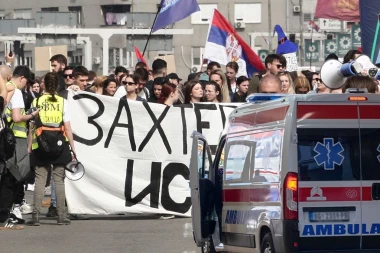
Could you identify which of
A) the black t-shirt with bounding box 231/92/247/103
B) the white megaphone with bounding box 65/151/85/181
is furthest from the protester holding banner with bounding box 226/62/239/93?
the white megaphone with bounding box 65/151/85/181

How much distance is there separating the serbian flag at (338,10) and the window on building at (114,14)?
5055 cm

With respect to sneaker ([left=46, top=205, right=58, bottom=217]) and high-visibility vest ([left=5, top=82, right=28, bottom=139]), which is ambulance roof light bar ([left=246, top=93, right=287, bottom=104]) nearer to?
high-visibility vest ([left=5, top=82, right=28, bottom=139])

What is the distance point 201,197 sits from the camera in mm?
12039

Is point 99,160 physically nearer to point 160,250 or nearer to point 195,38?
point 160,250

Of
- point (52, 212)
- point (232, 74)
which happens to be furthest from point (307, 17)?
point (52, 212)

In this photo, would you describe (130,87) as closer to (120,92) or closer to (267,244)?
(120,92)

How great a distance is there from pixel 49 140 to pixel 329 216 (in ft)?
21.3

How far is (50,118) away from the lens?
16266 mm

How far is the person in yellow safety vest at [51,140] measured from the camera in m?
16.2

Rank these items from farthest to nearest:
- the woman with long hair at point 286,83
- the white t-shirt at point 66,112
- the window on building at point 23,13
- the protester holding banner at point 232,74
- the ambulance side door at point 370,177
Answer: the window on building at point 23,13 → the protester holding banner at point 232,74 → the woman with long hair at point 286,83 → the white t-shirt at point 66,112 → the ambulance side door at point 370,177

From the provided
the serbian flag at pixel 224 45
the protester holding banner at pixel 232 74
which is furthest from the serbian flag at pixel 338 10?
the protester holding banner at pixel 232 74

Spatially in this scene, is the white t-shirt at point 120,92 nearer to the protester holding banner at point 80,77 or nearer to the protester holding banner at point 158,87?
the protester holding banner at point 80,77

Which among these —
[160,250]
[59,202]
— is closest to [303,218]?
[160,250]

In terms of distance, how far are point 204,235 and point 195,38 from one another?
232ft
